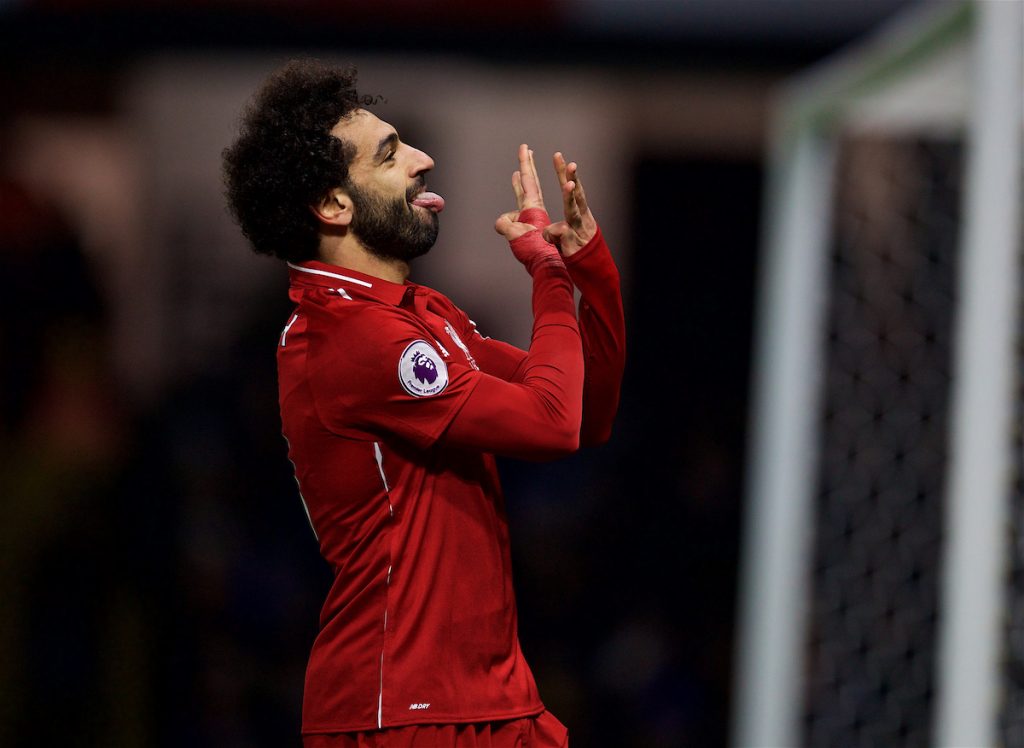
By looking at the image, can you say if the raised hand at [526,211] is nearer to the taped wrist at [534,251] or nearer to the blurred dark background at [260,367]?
the taped wrist at [534,251]

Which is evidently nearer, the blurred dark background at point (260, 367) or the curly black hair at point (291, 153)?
the curly black hair at point (291, 153)

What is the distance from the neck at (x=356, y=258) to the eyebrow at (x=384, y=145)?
0.10m

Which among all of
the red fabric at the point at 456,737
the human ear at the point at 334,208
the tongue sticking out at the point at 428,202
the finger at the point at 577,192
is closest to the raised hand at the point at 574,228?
the finger at the point at 577,192

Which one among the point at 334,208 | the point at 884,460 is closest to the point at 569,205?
the point at 334,208

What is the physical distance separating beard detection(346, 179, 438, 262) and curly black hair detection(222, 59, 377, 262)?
0.11 feet

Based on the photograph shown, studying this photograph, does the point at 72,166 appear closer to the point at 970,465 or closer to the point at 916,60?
the point at 916,60

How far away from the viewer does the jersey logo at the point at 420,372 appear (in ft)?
5.23

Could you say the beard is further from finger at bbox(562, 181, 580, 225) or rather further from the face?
finger at bbox(562, 181, 580, 225)

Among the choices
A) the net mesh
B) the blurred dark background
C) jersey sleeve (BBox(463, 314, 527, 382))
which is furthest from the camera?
the blurred dark background

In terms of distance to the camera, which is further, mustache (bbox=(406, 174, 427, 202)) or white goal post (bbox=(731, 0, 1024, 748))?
white goal post (bbox=(731, 0, 1024, 748))

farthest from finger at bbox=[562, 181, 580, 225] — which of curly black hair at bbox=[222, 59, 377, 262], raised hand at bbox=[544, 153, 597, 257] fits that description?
curly black hair at bbox=[222, 59, 377, 262]

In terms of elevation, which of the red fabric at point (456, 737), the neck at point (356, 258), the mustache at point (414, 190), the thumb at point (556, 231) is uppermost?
A: the mustache at point (414, 190)

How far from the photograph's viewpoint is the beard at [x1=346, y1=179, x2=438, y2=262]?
1.67m

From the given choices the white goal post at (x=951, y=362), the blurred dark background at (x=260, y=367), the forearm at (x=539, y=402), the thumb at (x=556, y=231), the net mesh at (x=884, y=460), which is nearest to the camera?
the forearm at (x=539, y=402)
